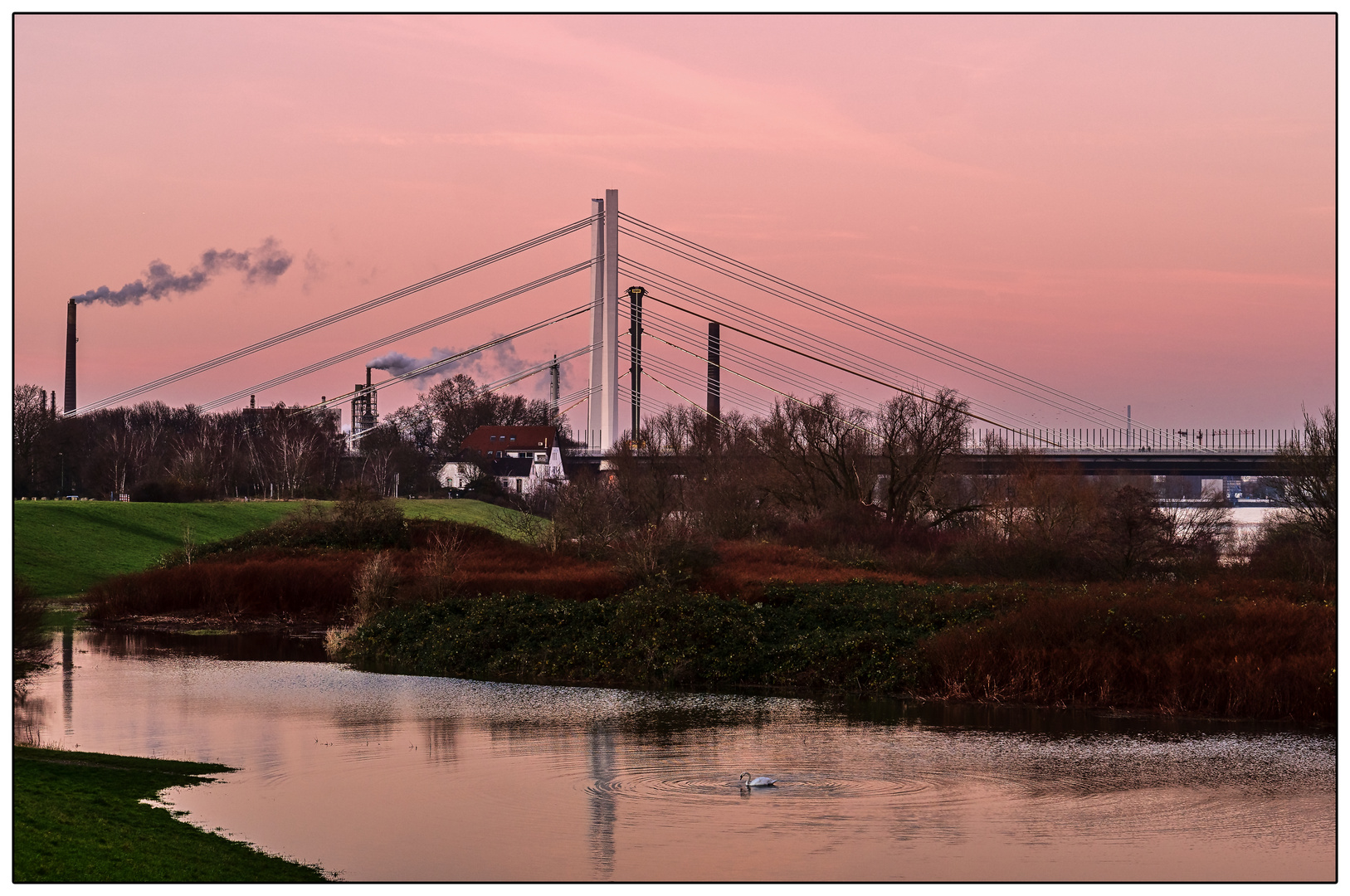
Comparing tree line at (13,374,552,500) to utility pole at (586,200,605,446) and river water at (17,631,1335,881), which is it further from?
river water at (17,631,1335,881)

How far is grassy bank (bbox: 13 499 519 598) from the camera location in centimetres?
4791

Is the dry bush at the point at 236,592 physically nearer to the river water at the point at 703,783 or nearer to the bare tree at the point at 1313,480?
the river water at the point at 703,783

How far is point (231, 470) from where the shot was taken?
285 ft

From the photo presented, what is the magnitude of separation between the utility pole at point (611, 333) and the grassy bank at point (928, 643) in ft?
127

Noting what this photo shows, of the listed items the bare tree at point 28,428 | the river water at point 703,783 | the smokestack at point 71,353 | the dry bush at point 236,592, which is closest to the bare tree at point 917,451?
the dry bush at point 236,592

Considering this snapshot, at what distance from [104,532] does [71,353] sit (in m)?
40.9

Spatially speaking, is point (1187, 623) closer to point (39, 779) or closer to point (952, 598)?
point (952, 598)

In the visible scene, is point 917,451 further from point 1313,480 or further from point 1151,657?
point 1151,657

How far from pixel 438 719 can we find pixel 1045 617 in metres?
10.8

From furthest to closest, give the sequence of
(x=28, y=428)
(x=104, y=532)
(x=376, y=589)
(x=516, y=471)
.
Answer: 1. (x=516, y=471)
2. (x=28, y=428)
3. (x=104, y=532)
4. (x=376, y=589)

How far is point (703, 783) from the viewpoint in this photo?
1612 centimetres

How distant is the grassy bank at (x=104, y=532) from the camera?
1886 inches

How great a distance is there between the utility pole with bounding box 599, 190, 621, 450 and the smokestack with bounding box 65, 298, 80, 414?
36848mm

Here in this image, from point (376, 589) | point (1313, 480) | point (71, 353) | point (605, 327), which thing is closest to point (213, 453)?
point (71, 353)
